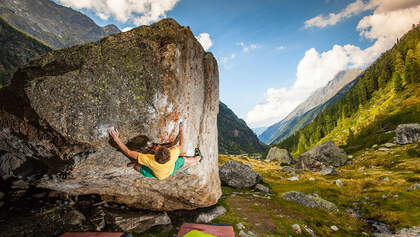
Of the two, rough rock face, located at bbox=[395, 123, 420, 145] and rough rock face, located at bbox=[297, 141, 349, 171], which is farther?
rough rock face, located at bbox=[395, 123, 420, 145]

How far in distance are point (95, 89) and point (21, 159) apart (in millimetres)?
5789

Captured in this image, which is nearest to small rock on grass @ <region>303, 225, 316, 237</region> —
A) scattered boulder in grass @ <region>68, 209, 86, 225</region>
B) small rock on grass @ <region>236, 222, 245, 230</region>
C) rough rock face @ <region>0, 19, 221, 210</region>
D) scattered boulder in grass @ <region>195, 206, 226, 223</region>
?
small rock on grass @ <region>236, 222, 245, 230</region>

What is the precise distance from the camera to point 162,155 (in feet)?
21.6

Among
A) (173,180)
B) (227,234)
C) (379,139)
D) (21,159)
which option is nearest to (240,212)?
(227,234)

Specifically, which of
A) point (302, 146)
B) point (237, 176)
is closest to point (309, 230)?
point (237, 176)

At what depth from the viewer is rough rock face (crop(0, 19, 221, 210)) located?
6.71 metres

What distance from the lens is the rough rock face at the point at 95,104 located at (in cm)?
671

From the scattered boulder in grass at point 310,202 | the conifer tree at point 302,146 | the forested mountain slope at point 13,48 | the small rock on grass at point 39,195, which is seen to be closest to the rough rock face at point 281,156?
the conifer tree at point 302,146

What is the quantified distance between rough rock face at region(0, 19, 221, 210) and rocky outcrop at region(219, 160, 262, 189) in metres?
13.9

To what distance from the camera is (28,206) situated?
332 inches

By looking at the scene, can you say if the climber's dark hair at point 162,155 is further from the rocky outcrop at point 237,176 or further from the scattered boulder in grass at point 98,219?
the rocky outcrop at point 237,176

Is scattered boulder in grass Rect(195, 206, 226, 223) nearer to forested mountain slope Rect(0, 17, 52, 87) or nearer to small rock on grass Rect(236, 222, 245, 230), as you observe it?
small rock on grass Rect(236, 222, 245, 230)

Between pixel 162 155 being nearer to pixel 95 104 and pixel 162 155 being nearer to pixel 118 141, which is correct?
pixel 118 141

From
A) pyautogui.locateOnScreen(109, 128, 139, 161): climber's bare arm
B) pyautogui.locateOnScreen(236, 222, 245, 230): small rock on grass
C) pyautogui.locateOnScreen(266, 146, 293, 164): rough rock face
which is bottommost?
pyautogui.locateOnScreen(266, 146, 293, 164): rough rock face
